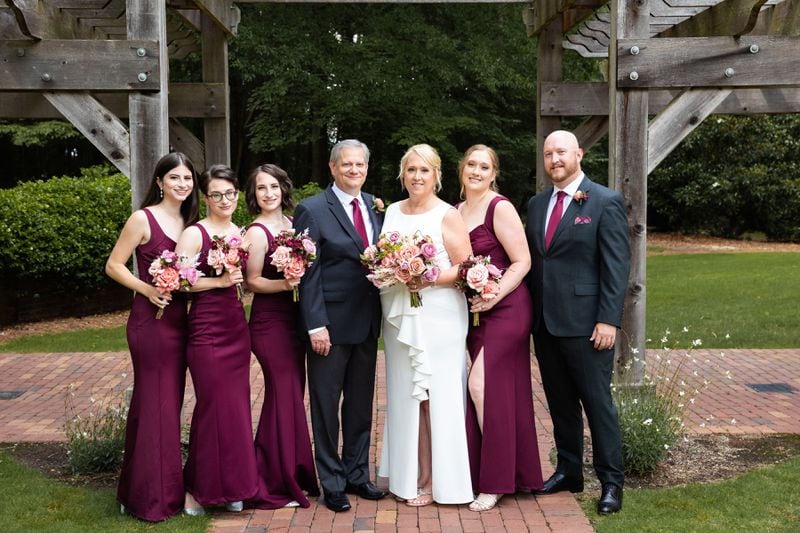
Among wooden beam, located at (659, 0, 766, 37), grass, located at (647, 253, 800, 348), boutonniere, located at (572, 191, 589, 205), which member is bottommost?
grass, located at (647, 253, 800, 348)

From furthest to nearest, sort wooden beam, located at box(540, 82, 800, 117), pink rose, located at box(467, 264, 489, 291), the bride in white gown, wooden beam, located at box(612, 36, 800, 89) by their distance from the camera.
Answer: wooden beam, located at box(540, 82, 800, 117)
wooden beam, located at box(612, 36, 800, 89)
the bride in white gown
pink rose, located at box(467, 264, 489, 291)

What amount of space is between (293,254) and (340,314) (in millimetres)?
504

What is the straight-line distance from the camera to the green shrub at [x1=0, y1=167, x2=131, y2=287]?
469 inches

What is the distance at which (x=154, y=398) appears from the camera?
516 centimetres

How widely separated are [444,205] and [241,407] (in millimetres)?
1619

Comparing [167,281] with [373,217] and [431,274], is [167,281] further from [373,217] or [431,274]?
[431,274]

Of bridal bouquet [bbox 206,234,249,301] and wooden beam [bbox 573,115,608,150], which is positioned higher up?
wooden beam [bbox 573,115,608,150]

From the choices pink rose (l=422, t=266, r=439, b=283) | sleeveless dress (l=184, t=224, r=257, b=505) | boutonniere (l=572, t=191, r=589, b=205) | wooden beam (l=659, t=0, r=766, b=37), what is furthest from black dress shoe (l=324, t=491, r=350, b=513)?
wooden beam (l=659, t=0, r=766, b=37)

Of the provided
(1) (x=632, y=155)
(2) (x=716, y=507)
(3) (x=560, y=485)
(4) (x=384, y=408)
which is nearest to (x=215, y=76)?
(4) (x=384, y=408)

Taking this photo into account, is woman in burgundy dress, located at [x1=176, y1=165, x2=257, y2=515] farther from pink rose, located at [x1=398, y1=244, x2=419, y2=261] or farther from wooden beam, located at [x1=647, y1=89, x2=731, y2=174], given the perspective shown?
wooden beam, located at [x1=647, y1=89, x2=731, y2=174]

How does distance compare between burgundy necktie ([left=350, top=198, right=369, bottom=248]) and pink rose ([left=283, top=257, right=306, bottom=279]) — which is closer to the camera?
pink rose ([left=283, top=257, right=306, bottom=279])

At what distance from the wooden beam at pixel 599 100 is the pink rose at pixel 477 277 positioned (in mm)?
5013

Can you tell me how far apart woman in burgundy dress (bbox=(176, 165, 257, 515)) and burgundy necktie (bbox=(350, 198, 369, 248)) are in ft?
2.24

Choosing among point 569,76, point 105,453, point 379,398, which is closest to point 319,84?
point 569,76
